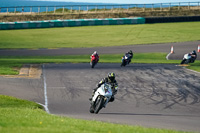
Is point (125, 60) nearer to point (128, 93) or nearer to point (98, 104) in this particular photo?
point (128, 93)

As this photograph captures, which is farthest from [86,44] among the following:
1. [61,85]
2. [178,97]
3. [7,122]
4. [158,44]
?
[7,122]

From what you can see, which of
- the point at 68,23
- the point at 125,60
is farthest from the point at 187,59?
the point at 68,23

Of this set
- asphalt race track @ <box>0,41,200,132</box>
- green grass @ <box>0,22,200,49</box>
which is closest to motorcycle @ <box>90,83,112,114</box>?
asphalt race track @ <box>0,41,200,132</box>

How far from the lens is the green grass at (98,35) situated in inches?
2104

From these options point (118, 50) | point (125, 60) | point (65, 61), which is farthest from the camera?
point (118, 50)

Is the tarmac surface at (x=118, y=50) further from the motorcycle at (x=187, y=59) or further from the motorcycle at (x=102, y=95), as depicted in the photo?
the motorcycle at (x=102, y=95)

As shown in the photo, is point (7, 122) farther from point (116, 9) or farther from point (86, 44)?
point (116, 9)

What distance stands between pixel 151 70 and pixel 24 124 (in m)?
19.2

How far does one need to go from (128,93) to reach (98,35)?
39632mm

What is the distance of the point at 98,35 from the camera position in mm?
60844

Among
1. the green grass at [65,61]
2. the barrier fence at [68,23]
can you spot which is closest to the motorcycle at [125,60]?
the green grass at [65,61]

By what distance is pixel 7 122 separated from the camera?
38.6ft

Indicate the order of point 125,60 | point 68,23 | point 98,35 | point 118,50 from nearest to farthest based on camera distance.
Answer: point 125,60
point 118,50
point 98,35
point 68,23

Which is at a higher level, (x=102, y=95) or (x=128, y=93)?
(x=102, y=95)
